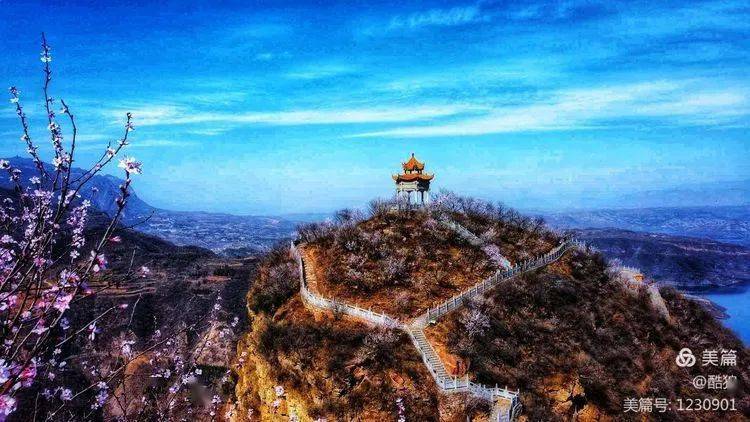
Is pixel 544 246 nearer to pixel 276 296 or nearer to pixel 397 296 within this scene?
pixel 397 296

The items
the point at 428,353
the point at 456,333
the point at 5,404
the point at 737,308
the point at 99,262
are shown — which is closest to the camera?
the point at 5,404

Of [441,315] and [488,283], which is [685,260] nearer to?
[488,283]

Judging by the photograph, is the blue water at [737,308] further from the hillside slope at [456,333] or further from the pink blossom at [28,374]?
the pink blossom at [28,374]

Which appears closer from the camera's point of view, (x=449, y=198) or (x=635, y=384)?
(x=635, y=384)

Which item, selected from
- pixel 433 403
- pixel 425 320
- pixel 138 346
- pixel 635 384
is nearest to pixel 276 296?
pixel 425 320

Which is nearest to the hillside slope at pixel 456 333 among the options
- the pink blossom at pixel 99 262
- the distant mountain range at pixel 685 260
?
the pink blossom at pixel 99 262
